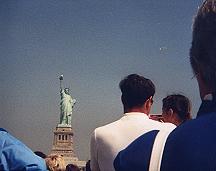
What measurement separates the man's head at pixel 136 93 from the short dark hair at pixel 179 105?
29cm

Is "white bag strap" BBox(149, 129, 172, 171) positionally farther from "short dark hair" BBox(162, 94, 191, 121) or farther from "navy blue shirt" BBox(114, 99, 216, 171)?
"short dark hair" BBox(162, 94, 191, 121)

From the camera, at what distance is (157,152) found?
1.11 metres

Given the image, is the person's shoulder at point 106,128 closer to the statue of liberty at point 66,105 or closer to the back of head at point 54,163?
the back of head at point 54,163

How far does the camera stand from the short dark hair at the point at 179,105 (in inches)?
129

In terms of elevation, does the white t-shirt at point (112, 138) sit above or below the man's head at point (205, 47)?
below

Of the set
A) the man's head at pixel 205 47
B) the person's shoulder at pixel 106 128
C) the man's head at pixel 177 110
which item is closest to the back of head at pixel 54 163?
the man's head at pixel 177 110

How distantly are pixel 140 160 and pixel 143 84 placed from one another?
6.18 feet

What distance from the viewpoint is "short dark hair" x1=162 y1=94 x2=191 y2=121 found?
3.28 m

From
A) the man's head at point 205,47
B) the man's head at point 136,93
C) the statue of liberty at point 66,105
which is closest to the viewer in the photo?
the man's head at point 205,47

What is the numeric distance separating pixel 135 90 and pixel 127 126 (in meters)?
0.30

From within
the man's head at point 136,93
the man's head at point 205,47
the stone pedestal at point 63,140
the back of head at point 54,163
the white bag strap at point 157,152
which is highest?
the man's head at point 205,47

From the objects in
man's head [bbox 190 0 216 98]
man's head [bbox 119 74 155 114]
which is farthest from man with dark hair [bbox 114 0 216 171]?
man's head [bbox 119 74 155 114]

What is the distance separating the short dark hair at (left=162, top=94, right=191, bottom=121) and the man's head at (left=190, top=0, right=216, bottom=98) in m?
2.10

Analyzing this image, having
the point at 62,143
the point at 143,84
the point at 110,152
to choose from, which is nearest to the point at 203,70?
the point at 110,152
